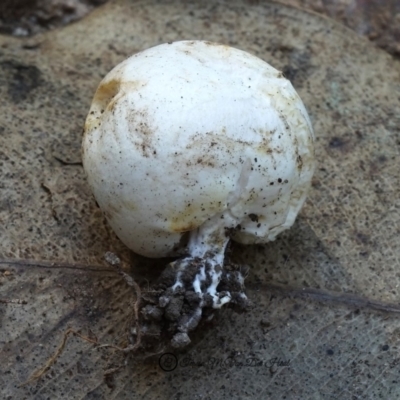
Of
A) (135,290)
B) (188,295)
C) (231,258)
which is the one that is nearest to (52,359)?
(135,290)

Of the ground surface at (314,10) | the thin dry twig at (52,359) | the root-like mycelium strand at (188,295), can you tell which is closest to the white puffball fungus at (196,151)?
the root-like mycelium strand at (188,295)

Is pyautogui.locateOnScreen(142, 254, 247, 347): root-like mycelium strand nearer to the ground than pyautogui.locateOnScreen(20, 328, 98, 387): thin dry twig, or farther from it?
farther from it

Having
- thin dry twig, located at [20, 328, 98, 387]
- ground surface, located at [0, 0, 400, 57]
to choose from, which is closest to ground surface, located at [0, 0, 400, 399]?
thin dry twig, located at [20, 328, 98, 387]

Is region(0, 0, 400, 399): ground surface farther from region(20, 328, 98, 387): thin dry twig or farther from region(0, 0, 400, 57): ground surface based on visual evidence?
region(0, 0, 400, 57): ground surface

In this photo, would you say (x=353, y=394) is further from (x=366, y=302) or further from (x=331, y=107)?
(x=331, y=107)

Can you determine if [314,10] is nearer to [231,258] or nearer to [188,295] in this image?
[231,258]

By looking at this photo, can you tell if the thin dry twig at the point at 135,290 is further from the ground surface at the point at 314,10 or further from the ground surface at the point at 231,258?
the ground surface at the point at 314,10

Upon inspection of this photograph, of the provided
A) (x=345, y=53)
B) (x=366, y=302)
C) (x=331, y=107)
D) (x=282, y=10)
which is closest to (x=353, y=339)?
(x=366, y=302)
